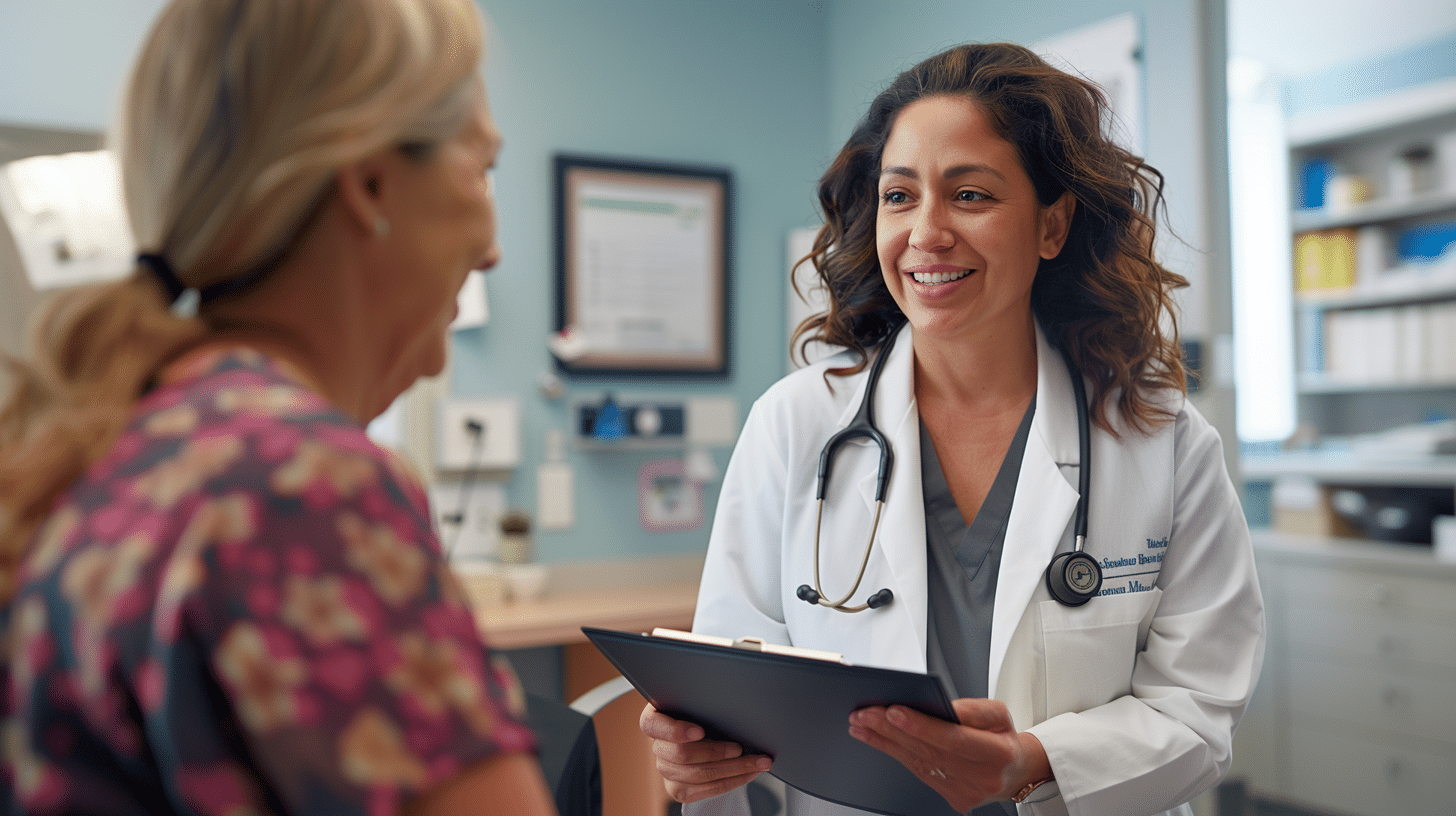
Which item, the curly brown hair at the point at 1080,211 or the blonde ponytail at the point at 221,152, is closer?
the blonde ponytail at the point at 221,152

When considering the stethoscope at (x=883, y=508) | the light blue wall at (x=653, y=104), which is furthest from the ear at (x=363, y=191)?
the light blue wall at (x=653, y=104)

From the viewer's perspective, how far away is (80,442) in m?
0.45

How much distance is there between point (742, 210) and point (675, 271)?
0.33 meters

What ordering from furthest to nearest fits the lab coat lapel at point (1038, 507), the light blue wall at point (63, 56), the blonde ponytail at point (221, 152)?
the light blue wall at point (63, 56)
the lab coat lapel at point (1038, 507)
the blonde ponytail at point (221, 152)

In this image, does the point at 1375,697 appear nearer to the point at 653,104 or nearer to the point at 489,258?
the point at 653,104

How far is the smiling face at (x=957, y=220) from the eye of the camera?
1.18 metres

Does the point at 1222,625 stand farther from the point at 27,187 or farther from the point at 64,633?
the point at 27,187

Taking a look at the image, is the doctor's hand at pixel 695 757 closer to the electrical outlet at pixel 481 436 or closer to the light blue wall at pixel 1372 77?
the electrical outlet at pixel 481 436

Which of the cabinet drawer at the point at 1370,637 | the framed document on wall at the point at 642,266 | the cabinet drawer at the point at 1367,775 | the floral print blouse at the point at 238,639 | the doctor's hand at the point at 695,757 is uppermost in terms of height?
the framed document on wall at the point at 642,266

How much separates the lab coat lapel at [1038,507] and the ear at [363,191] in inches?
33.6

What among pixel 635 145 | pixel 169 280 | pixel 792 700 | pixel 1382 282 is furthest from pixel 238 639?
pixel 1382 282

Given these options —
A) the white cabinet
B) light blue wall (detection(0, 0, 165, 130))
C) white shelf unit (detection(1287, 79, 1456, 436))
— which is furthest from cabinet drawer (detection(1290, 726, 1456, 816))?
light blue wall (detection(0, 0, 165, 130))

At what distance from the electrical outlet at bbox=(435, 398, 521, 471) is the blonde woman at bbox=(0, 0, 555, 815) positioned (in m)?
2.12

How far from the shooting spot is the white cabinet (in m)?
2.67
